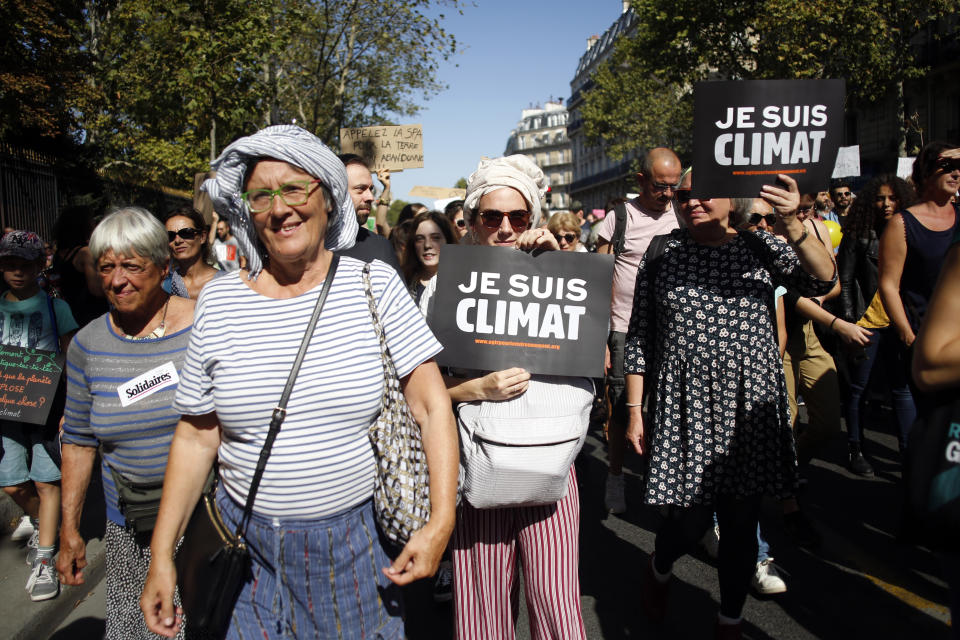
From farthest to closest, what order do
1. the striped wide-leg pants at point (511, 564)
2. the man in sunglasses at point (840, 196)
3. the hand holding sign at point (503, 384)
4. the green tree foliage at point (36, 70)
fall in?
the green tree foliage at point (36, 70) < the man in sunglasses at point (840, 196) < the striped wide-leg pants at point (511, 564) < the hand holding sign at point (503, 384)

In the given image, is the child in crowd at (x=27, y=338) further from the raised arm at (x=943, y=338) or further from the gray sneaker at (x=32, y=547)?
the raised arm at (x=943, y=338)

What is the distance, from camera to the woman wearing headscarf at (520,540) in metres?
2.40

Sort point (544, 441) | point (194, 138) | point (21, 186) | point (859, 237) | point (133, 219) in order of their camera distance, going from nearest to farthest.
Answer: point (544, 441)
point (133, 219)
point (859, 237)
point (21, 186)
point (194, 138)

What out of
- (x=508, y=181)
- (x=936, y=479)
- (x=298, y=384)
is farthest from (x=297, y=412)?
(x=936, y=479)

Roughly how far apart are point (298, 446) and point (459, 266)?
0.92m

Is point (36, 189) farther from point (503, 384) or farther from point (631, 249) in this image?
point (503, 384)

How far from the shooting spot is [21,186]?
29.5 ft

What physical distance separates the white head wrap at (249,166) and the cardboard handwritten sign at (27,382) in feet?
7.43

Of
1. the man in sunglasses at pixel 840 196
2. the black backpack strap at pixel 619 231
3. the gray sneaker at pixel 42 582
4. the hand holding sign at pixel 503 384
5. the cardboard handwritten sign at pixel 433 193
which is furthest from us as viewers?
the cardboard handwritten sign at pixel 433 193

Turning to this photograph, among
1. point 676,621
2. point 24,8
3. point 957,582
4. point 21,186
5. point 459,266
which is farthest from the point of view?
point 24,8

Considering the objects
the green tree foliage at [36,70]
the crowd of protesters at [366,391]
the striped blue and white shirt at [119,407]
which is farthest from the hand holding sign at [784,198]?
the green tree foliage at [36,70]

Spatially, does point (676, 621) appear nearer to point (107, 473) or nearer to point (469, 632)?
point (469, 632)

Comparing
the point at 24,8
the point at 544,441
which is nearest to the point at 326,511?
the point at 544,441

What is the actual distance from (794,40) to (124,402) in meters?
20.8
